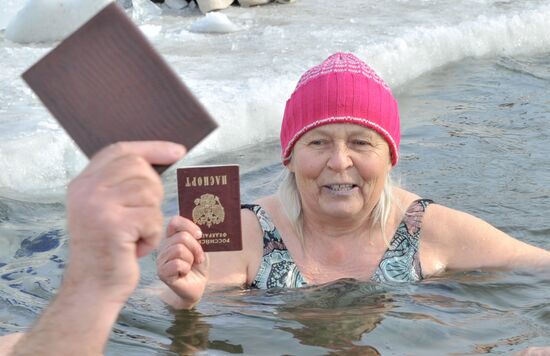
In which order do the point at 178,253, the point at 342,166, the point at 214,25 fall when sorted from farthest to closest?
1. the point at 214,25
2. the point at 342,166
3. the point at 178,253

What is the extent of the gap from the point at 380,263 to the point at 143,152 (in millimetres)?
2702

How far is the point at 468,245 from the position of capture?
191 inches

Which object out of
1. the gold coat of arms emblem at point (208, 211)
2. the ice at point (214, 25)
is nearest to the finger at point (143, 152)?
the gold coat of arms emblem at point (208, 211)

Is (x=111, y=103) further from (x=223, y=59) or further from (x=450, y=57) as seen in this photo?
(x=450, y=57)

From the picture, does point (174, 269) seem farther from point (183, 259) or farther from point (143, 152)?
point (143, 152)

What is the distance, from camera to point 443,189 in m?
6.51

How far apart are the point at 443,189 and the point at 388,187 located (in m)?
1.81

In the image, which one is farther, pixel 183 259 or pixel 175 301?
pixel 175 301

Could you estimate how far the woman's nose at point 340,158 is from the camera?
14.6 feet

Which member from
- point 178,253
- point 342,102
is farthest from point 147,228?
point 342,102

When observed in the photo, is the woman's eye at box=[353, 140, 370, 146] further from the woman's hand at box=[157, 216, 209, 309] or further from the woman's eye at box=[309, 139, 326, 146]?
the woman's hand at box=[157, 216, 209, 309]

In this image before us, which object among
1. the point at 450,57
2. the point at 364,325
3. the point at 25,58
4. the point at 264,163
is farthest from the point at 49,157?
the point at 450,57

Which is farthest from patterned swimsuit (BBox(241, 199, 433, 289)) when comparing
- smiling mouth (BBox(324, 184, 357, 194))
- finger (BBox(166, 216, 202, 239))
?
finger (BBox(166, 216, 202, 239))

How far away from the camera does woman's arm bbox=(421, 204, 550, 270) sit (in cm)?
485
